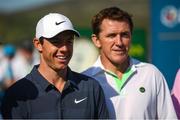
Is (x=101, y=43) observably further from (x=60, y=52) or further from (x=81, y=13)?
(x=81, y=13)

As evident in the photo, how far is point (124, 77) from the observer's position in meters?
5.07

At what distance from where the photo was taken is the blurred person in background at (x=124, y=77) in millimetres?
4914

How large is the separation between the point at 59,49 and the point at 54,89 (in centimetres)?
29

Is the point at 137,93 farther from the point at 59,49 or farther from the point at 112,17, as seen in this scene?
the point at 59,49

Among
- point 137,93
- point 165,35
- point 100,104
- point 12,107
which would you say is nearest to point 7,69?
point 165,35

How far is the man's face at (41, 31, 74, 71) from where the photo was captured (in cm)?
450

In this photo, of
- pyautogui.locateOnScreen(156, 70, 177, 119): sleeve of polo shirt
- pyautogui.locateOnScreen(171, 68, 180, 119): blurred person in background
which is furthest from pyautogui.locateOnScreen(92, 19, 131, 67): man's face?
pyautogui.locateOnScreen(171, 68, 180, 119): blurred person in background

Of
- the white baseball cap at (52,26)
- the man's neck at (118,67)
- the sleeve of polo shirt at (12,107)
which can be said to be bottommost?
the sleeve of polo shirt at (12,107)

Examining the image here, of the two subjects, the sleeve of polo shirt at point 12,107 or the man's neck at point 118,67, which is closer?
the sleeve of polo shirt at point 12,107

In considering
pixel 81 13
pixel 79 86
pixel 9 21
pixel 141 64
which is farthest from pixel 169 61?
pixel 9 21

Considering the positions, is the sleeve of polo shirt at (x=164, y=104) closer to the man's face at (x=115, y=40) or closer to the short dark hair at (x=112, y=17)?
the man's face at (x=115, y=40)

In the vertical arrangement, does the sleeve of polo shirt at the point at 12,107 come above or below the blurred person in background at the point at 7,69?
above

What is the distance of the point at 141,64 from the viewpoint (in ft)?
17.0

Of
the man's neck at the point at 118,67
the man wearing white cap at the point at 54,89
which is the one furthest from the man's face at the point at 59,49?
the man's neck at the point at 118,67
